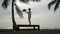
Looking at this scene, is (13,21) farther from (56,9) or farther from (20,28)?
(56,9)

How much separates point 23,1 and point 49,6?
5.43ft

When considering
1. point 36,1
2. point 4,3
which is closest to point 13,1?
point 4,3

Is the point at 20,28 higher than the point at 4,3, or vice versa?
the point at 4,3

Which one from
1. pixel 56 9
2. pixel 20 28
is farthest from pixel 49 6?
pixel 20 28

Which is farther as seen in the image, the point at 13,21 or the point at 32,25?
→ the point at 13,21

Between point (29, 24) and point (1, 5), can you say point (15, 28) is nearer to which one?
A: point (29, 24)

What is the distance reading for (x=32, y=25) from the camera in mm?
9992

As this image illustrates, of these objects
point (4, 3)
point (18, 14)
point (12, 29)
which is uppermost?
point (4, 3)

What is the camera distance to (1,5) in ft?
34.4

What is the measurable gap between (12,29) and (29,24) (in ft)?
3.67

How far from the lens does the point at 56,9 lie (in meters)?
10.8

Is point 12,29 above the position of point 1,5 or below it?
below

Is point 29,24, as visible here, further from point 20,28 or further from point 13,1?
point 13,1

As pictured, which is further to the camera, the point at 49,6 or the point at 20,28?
the point at 49,6
